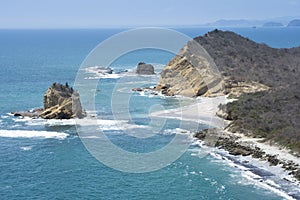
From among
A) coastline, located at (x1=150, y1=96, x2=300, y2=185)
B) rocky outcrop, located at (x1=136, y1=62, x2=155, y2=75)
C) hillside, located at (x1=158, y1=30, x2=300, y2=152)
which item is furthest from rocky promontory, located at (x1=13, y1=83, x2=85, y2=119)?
rocky outcrop, located at (x1=136, y1=62, x2=155, y2=75)

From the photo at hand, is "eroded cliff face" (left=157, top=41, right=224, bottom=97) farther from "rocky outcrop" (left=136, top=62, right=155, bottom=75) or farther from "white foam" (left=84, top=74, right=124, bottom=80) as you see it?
"white foam" (left=84, top=74, right=124, bottom=80)

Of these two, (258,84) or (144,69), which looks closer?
(258,84)

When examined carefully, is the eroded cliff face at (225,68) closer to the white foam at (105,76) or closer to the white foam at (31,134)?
the white foam at (105,76)

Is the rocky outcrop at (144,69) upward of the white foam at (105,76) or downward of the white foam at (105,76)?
upward

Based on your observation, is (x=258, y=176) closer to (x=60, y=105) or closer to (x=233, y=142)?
(x=233, y=142)

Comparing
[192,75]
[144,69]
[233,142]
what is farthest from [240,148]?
[144,69]

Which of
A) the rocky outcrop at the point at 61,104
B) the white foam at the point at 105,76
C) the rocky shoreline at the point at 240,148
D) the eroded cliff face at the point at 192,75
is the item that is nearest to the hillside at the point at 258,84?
the eroded cliff face at the point at 192,75
